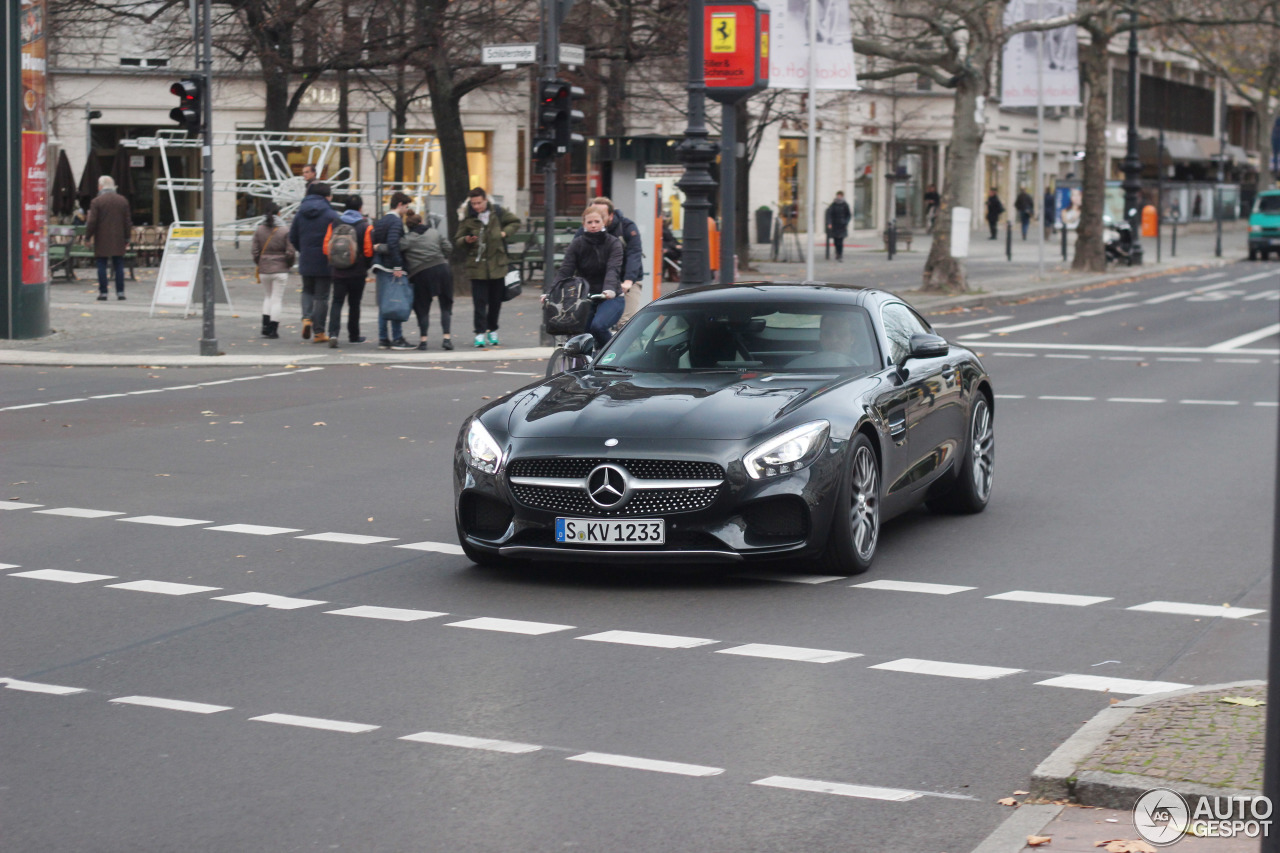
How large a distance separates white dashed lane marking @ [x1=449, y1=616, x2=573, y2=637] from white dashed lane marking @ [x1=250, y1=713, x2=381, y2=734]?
1493 millimetres

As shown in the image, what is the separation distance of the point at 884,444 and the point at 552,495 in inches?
71.6

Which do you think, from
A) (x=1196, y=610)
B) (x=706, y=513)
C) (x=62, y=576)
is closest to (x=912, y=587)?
(x=706, y=513)

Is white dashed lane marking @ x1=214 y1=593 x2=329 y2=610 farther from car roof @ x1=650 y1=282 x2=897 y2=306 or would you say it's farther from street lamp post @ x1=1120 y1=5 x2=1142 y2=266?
street lamp post @ x1=1120 y1=5 x2=1142 y2=266

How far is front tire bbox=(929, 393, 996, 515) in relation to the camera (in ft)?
35.1

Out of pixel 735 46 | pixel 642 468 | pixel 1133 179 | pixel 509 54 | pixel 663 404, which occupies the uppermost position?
pixel 509 54

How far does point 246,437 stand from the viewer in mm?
14508

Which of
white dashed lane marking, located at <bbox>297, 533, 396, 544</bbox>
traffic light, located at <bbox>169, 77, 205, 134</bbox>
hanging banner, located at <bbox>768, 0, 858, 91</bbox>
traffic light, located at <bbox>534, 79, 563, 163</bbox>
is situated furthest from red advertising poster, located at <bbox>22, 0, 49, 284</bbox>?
white dashed lane marking, located at <bbox>297, 533, 396, 544</bbox>

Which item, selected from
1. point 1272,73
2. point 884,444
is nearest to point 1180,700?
point 884,444

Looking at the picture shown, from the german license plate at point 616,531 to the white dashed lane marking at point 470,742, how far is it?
7.80ft

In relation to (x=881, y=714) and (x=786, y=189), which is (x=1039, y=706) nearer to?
(x=881, y=714)

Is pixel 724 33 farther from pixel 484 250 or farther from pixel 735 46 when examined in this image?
pixel 484 250

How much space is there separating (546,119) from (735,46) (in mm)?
3441

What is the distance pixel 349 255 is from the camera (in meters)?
21.7

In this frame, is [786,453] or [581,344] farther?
[581,344]
